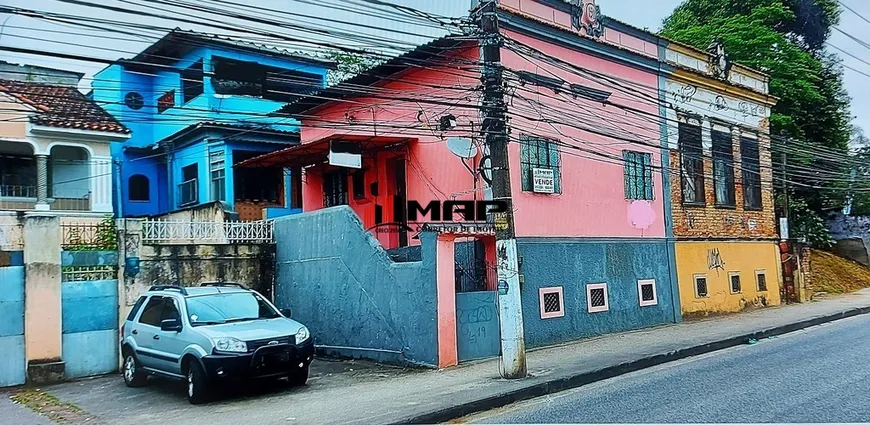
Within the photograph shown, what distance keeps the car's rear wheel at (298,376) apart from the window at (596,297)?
6878mm

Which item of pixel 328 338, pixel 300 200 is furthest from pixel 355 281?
pixel 300 200

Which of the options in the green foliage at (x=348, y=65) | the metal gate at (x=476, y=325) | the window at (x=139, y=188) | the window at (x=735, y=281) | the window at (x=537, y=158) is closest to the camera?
the metal gate at (x=476, y=325)

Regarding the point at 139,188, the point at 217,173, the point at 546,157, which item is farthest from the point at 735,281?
the point at 139,188

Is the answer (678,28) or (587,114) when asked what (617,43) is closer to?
(587,114)

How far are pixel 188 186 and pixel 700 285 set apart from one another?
1566 cm

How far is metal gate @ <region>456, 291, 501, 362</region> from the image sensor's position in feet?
39.3

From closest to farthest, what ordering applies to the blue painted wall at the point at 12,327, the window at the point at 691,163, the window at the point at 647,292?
the blue painted wall at the point at 12,327
the window at the point at 647,292
the window at the point at 691,163

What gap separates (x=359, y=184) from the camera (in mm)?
17594

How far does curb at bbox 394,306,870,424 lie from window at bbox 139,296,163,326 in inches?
201

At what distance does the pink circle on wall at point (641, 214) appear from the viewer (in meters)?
16.9

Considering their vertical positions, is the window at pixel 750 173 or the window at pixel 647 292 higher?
the window at pixel 750 173

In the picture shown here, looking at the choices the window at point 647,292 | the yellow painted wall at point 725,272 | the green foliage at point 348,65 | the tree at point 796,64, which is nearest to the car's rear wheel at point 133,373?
the window at point 647,292

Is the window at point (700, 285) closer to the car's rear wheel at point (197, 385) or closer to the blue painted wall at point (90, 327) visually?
the car's rear wheel at point (197, 385)

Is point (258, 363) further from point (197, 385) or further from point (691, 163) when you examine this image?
point (691, 163)
